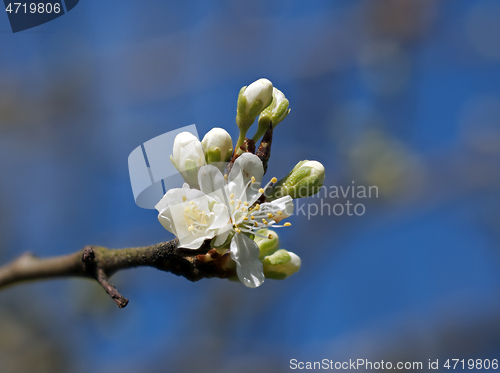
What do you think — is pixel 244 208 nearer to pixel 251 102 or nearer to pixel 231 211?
pixel 231 211

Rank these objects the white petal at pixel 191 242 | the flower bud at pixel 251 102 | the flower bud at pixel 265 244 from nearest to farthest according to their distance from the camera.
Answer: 1. the white petal at pixel 191 242
2. the flower bud at pixel 251 102
3. the flower bud at pixel 265 244

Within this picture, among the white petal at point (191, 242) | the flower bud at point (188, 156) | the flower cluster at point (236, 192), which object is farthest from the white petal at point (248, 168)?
the white petal at point (191, 242)

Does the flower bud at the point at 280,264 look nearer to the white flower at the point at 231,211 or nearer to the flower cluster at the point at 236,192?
the flower cluster at the point at 236,192

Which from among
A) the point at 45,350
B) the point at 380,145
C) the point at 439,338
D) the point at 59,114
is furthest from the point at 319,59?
the point at 45,350

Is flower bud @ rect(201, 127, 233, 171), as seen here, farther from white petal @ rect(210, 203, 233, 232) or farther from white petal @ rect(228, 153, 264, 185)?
white petal @ rect(210, 203, 233, 232)

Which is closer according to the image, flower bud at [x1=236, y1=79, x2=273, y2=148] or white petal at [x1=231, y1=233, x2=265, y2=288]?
white petal at [x1=231, y1=233, x2=265, y2=288]

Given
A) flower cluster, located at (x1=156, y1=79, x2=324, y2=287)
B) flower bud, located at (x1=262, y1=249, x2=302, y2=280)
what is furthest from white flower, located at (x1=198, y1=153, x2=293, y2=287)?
flower bud, located at (x1=262, y1=249, x2=302, y2=280)

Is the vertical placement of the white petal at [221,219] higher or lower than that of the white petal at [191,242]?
higher
